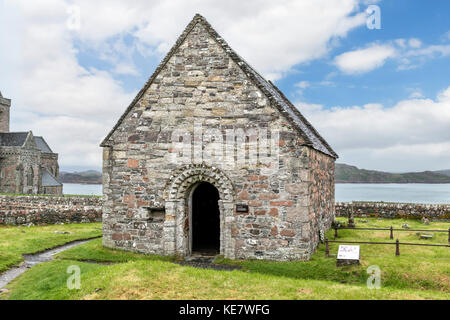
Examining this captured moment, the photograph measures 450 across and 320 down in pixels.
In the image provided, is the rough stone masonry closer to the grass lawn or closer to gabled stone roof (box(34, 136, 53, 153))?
the grass lawn

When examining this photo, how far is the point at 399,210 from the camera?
79.4ft

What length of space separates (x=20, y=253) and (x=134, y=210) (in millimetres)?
5456

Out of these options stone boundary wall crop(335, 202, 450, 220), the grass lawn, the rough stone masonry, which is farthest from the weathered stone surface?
stone boundary wall crop(335, 202, 450, 220)

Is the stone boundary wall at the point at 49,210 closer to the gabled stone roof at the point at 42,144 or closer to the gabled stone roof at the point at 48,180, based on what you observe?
the gabled stone roof at the point at 48,180

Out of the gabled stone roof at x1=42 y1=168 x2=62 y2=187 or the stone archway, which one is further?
the gabled stone roof at x1=42 y1=168 x2=62 y2=187

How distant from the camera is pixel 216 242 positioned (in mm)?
16547

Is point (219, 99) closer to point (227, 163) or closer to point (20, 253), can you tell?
point (227, 163)

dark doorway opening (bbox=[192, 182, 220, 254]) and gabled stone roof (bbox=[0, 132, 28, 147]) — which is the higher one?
gabled stone roof (bbox=[0, 132, 28, 147])

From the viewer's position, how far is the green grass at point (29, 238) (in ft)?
44.2

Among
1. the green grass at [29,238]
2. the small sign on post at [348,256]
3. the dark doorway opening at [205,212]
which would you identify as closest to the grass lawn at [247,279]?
the small sign on post at [348,256]

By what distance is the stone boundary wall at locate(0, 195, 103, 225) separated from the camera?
72.3 feet

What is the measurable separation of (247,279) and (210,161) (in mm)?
4915

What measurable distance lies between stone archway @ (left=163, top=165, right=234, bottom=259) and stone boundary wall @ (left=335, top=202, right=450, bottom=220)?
16344mm

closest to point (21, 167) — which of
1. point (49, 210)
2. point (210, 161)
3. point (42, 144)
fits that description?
point (42, 144)
